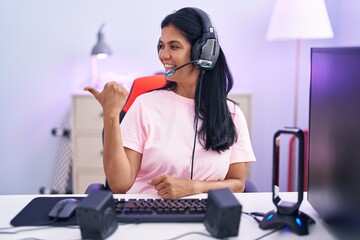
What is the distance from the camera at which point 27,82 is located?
303 cm

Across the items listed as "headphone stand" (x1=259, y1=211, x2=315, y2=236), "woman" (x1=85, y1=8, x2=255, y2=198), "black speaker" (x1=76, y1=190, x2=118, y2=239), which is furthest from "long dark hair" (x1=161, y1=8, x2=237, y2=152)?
"black speaker" (x1=76, y1=190, x2=118, y2=239)

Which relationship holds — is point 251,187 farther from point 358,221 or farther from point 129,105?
point 358,221

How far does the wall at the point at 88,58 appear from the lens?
9.73ft

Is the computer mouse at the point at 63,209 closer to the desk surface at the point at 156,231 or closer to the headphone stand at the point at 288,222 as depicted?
the desk surface at the point at 156,231

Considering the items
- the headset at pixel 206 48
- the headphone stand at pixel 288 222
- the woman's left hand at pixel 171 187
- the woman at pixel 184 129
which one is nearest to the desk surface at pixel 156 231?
the headphone stand at pixel 288 222

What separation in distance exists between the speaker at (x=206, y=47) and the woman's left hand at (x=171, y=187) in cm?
40

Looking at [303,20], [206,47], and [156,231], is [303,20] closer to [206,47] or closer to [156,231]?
[206,47]

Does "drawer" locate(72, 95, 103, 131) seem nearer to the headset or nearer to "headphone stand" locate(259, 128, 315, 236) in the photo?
the headset

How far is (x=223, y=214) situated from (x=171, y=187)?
0.34 m

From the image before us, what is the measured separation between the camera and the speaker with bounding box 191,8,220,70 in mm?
1482

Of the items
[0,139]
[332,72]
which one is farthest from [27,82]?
[332,72]

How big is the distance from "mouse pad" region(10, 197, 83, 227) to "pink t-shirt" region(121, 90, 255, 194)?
32 cm

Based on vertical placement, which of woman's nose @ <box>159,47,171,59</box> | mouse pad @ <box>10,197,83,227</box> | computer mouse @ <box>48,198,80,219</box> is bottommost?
mouse pad @ <box>10,197,83,227</box>

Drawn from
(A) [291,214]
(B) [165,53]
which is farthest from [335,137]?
(B) [165,53]
